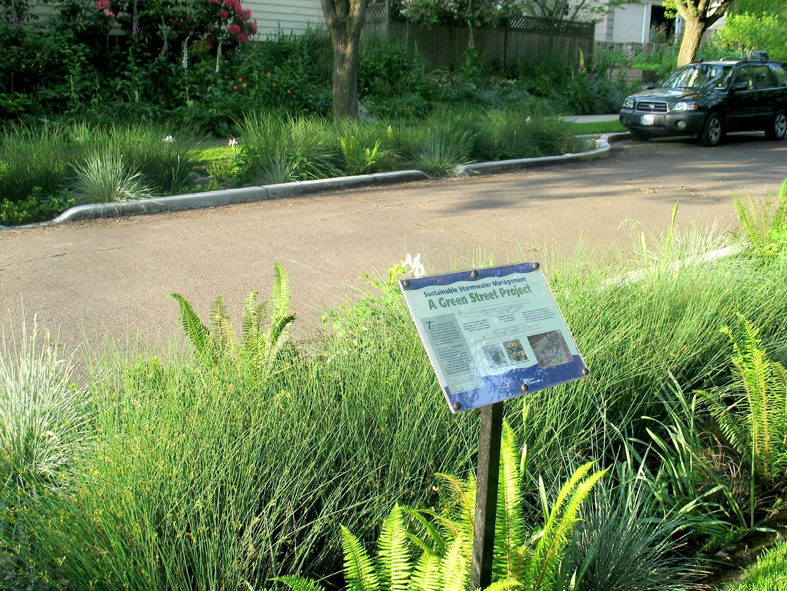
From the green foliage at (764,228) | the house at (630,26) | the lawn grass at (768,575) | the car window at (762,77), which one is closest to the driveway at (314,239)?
the green foliage at (764,228)

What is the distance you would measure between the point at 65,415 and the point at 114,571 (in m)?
1.21

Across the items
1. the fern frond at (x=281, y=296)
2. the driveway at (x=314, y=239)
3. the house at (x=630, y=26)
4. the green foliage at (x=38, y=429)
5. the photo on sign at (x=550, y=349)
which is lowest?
the driveway at (x=314, y=239)

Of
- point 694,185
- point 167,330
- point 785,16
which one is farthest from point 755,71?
point 785,16

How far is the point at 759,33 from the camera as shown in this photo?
3459 centimetres

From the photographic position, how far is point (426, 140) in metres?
12.1

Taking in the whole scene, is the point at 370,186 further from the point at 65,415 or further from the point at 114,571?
the point at 114,571

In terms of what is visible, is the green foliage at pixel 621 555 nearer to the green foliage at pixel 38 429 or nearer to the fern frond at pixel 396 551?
the fern frond at pixel 396 551

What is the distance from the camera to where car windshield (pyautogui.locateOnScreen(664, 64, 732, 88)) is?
1685cm

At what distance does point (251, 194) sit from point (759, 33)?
32.3 m

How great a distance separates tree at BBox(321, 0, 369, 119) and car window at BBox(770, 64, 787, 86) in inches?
411

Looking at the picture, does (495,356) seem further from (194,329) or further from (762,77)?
(762,77)

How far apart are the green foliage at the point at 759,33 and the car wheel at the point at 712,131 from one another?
1921 cm

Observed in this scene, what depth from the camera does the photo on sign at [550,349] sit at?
2.24m

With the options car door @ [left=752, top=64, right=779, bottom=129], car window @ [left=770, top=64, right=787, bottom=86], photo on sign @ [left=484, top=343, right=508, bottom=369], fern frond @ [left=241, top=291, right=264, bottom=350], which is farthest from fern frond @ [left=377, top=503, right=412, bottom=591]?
car window @ [left=770, top=64, right=787, bottom=86]
